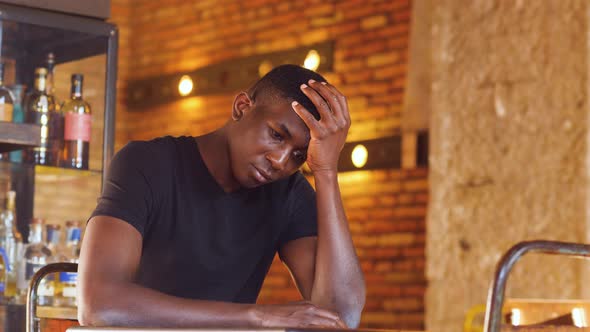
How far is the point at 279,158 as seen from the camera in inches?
73.5

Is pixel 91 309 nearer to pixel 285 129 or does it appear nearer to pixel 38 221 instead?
pixel 285 129

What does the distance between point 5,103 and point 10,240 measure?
375 mm

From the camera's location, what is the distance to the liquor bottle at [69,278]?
111 inches

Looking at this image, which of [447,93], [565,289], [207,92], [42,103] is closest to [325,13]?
[207,92]

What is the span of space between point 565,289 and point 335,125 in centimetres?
224

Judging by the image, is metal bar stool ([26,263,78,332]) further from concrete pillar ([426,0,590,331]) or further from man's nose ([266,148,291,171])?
concrete pillar ([426,0,590,331])

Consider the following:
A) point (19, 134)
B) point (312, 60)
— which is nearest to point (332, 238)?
point (19, 134)

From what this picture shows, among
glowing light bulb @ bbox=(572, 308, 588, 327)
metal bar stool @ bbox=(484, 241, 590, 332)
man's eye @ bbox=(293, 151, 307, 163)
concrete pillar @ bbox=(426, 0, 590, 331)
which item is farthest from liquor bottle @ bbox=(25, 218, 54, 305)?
concrete pillar @ bbox=(426, 0, 590, 331)

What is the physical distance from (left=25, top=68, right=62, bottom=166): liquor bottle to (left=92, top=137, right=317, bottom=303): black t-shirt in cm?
93

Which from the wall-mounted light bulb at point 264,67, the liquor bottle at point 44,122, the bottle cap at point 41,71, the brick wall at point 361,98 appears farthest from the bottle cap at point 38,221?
the wall-mounted light bulb at point 264,67

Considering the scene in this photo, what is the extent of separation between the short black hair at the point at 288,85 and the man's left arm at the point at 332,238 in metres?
0.03

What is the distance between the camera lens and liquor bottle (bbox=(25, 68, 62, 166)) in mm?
2842

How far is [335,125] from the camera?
192 centimetres

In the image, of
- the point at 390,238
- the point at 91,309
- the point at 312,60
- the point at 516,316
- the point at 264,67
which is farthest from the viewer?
the point at 264,67
